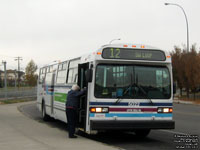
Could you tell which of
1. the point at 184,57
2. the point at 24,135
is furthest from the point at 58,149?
the point at 184,57

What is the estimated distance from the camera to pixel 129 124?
10.6 meters

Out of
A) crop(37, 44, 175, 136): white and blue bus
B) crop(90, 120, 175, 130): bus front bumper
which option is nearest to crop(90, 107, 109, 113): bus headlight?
crop(37, 44, 175, 136): white and blue bus

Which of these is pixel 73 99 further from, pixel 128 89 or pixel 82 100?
pixel 128 89

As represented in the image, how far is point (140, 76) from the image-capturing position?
1091cm

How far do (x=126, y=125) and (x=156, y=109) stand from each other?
1077 mm

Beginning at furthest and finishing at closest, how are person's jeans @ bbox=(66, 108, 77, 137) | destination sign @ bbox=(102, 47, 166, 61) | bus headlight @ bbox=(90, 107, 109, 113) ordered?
person's jeans @ bbox=(66, 108, 77, 137) < destination sign @ bbox=(102, 47, 166, 61) < bus headlight @ bbox=(90, 107, 109, 113)

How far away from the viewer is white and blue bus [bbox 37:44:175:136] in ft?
34.6

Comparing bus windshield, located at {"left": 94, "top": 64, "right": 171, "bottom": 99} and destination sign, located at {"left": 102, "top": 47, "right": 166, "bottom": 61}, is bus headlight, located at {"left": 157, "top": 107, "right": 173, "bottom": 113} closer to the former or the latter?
bus windshield, located at {"left": 94, "top": 64, "right": 171, "bottom": 99}

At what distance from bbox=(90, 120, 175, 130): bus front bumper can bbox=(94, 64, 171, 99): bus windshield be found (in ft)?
2.40

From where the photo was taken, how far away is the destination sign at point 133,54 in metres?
10.9

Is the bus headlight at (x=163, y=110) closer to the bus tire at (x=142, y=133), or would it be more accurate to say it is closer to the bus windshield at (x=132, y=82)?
the bus windshield at (x=132, y=82)

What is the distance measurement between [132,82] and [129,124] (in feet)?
4.08

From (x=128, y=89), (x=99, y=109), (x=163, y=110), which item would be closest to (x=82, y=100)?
(x=99, y=109)

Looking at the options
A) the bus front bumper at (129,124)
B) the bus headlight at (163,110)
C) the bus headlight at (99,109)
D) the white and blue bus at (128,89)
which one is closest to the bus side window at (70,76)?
the white and blue bus at (128,89)
